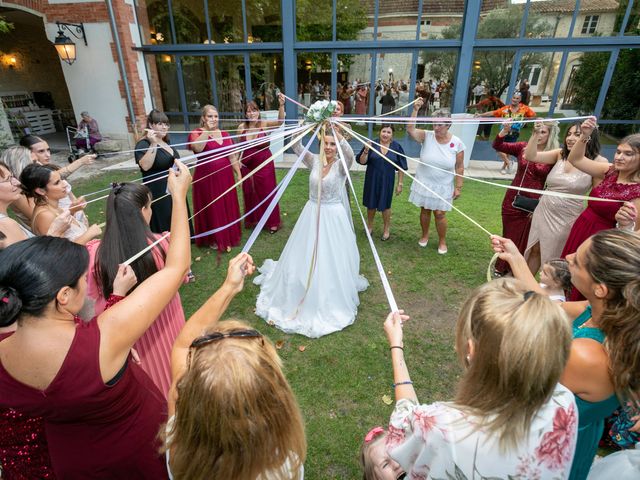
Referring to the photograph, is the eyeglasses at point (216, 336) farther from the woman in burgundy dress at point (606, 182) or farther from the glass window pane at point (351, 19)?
the glass window pane at point (351, 19)

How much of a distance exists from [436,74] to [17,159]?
10.8 metres

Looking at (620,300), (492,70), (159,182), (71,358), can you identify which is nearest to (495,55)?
(492,70)

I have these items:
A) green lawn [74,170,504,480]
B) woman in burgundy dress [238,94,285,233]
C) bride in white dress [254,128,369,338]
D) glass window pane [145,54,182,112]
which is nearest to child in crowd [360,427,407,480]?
green lawn [74,170,504,480]

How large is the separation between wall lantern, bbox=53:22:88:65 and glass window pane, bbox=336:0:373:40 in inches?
288

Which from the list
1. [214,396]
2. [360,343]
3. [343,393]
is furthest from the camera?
[360,343]

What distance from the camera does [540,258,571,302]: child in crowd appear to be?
2.66 m

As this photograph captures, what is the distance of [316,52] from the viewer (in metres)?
10.0

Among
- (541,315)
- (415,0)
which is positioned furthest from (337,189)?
(415,0)

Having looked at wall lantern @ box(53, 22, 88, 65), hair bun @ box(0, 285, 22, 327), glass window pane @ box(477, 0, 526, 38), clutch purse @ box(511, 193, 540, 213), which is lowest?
clutch purse @ box(511, 193, 540, 213)

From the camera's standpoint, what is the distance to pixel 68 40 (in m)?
9.79

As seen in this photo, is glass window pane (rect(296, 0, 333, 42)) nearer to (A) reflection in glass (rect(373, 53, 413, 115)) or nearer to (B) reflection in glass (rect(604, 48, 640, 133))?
(A) reflection in glass (rect(373, 53, 413, 115))

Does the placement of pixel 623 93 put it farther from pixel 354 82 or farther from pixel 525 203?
pixel 525 203

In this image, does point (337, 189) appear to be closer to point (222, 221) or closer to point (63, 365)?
point (222, 221)

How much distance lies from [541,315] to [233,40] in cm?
1178
